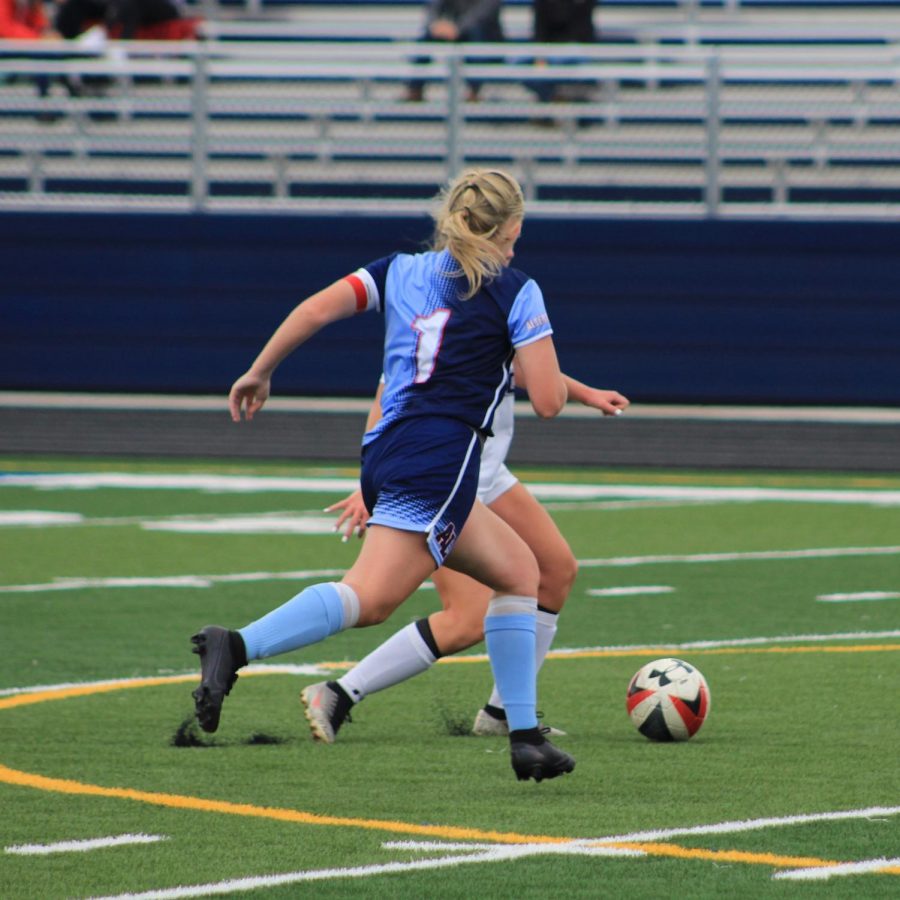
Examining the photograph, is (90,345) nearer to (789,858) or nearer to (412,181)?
(412,181)

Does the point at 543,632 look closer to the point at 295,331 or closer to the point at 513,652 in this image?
the point at 513,652

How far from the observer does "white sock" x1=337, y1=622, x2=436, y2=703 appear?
7.02 metres

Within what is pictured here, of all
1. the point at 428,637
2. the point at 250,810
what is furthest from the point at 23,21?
the point at 250,810

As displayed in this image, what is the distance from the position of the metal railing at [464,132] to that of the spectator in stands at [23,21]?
130 centimetres

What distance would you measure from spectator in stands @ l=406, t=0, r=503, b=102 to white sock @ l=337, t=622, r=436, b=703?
14.9 metres

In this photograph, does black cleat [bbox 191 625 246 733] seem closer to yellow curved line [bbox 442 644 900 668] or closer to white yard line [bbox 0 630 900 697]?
white yard line [bbox 0 630 900 697]

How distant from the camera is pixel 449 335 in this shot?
241 inches

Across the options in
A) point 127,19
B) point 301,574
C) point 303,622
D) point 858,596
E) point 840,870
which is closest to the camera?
point 840,870

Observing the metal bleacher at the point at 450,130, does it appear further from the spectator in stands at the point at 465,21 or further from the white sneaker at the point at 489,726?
the white sneaker at the point at 489,726

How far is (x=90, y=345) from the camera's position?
1986 centimetres

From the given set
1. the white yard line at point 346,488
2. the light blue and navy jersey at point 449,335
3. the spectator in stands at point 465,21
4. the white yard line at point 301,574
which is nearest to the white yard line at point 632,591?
the white yard line at point 301,574

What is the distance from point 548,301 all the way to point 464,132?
2094mm

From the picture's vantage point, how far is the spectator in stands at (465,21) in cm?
2119

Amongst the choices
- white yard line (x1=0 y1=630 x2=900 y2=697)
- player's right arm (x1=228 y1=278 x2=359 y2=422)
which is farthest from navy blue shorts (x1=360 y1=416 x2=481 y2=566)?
white yard line (x1=0 y1=630 x2=900 y2=697)
